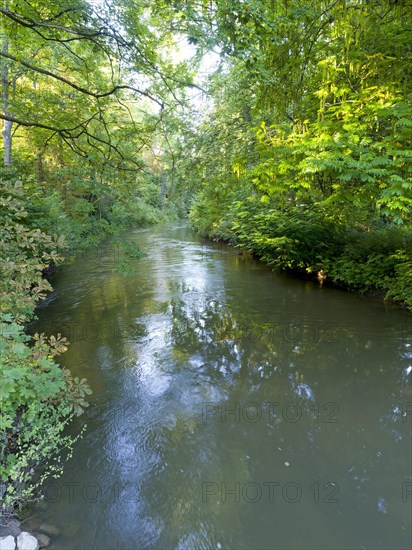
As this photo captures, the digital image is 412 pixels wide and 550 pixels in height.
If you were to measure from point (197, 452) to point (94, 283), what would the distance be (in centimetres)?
692

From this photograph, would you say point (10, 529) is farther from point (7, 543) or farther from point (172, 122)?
point (172, 122)

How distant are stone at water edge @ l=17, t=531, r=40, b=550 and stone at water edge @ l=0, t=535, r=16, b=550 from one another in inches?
1.4

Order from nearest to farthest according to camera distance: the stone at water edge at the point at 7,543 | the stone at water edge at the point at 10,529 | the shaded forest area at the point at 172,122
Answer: the stone at water edge at the point at 7,543 → the stone at water edge at the point at 10,529 → the shaded forest area at the point at 172,122

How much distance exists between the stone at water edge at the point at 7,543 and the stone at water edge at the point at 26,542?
4 centimetres

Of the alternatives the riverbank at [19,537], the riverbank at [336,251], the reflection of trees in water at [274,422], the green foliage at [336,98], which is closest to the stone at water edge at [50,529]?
the riverbank at [19,537]

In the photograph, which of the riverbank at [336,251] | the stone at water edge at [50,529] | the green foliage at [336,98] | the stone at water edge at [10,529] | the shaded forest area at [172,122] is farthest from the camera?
the riverbank at [336,251]

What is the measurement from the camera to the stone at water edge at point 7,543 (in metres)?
1.87

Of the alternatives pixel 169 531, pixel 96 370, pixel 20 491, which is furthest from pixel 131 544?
pixel 96 370

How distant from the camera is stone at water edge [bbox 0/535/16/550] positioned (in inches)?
73.5

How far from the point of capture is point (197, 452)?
3.07m

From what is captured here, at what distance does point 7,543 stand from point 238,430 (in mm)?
2125

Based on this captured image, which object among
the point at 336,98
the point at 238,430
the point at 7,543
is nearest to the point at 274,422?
the point at 238,430

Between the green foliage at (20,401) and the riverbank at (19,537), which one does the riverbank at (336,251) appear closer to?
the green foliage at (20,401)

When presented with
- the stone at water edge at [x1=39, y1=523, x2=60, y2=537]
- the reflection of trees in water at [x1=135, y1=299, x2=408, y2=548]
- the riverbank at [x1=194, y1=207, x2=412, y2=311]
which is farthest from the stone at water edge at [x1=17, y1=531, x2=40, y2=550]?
the riverbank at [x1=194, y1=207, x2=412, y2=311]
